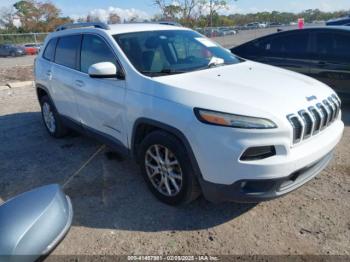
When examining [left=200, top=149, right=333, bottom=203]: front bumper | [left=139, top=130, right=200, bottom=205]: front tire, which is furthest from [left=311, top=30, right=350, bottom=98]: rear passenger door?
[left=139, top=130, right=200, bottom=205]: front tire

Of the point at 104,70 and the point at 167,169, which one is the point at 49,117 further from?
the point at 167,169

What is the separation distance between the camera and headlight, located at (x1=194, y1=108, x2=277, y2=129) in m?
2.55

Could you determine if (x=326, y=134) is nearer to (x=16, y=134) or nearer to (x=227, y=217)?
(x=227, y=217)

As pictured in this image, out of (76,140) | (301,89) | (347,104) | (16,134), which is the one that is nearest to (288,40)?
(347,104)

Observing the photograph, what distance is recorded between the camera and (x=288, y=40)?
21.5 feet

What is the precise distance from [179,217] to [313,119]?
4.90ft

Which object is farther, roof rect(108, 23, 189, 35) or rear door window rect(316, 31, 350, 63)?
rear door window rect(316, 31, 350, 63)

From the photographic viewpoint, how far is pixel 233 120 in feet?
8.51

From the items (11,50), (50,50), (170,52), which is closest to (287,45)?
(170,52)

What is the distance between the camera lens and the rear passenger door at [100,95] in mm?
3561

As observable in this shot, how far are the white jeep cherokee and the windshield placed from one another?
0.04 feet

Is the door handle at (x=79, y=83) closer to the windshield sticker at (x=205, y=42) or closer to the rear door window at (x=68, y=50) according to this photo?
the rear door window at (x=68, y=50)

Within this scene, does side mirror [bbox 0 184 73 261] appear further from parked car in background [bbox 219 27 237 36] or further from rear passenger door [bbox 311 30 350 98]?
parked car in background [bbox 219 27 237 36]

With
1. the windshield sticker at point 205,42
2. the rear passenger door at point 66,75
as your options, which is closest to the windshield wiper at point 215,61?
the windshield sticker at point 205,42
